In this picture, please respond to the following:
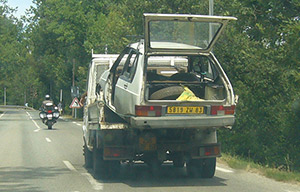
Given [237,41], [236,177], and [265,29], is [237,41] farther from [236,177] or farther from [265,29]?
[236,177]

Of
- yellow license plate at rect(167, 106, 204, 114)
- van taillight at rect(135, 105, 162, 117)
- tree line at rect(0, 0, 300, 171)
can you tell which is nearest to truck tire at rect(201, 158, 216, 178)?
yellow license plate at rect(167, 106, 204, 114)

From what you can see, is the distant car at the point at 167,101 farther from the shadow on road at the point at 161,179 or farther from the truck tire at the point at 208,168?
the shadow on road at the point at 161,179

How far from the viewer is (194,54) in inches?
384

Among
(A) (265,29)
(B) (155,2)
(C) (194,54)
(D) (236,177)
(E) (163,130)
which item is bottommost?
(D) (236,177)

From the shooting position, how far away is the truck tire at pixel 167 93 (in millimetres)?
9352

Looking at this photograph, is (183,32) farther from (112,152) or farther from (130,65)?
(112,152)

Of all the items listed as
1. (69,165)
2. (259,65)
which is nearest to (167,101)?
(69,165)

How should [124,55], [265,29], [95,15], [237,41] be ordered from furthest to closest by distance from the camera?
1. [95,15]
2. [237,41]
3. [265,29]
4. [124,55]

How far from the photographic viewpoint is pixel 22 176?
10.8 meters

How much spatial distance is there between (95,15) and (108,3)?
1.62 m

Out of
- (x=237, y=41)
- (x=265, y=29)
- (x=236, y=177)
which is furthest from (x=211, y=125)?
(x=237, y=41)

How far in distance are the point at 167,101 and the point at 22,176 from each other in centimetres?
366

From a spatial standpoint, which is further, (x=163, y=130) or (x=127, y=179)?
(x=127, y=179)

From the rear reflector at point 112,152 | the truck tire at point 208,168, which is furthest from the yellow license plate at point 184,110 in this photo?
the truck tire at point 208,168
